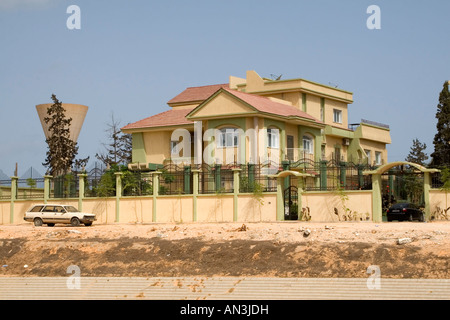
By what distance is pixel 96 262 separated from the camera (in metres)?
25.5

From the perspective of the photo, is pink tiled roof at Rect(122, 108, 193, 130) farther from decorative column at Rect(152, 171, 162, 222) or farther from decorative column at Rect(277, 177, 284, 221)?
decorative column at Rect(277, 177, 284, 221)

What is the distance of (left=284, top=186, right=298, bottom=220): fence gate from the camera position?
3344 centimetres

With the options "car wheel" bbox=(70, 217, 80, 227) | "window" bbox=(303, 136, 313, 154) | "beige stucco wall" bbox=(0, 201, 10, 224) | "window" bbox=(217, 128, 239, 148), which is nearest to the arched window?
"window" bbox=(303, 136, 313, 154)

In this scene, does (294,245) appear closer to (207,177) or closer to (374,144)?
(207,177)

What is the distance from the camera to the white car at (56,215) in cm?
3581

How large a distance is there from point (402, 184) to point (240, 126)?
11466 mm

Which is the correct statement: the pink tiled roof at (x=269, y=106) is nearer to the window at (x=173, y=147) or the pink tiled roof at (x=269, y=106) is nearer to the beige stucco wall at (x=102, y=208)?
the window at (x=173, y=147)

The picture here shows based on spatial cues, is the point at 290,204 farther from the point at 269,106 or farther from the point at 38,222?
the point at 38,222

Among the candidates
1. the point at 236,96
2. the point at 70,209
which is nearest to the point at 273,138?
the point at 236,96

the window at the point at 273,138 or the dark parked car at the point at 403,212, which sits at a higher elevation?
the window at the point at 273,138

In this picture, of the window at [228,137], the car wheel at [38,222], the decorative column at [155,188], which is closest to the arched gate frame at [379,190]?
the decorative column at [155,188]

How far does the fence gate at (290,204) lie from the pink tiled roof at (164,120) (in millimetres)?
14261

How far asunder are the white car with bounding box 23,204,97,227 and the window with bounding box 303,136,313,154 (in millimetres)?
16415

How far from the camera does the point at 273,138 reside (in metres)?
44.4
